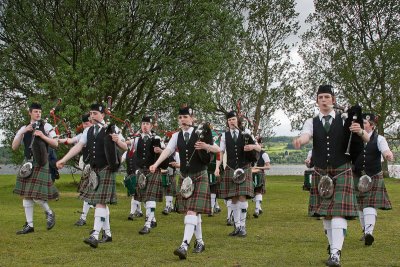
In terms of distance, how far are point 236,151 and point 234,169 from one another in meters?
0.29

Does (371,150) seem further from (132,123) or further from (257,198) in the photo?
(132,123)

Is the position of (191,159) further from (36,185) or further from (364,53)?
(364,53)

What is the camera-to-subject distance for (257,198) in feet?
41.3

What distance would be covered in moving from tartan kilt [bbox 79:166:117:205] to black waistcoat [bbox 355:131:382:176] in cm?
346

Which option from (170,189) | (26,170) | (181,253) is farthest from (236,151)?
(170,189)

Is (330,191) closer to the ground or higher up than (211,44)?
closer to the ground

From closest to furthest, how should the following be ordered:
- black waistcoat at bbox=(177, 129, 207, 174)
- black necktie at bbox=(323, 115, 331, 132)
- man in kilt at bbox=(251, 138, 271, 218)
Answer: black necktie at bbox=(323, 115, 331, 132) < black waistcoat at bbox=(177, 129, 207, 174) < man in kilt at bbox=(251, 138, 271, 218)

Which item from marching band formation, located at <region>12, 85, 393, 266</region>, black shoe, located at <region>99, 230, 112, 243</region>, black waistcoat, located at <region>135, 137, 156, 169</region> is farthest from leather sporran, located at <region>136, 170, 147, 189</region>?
black shoe, located at <region>99, 230, 112, 243</region>

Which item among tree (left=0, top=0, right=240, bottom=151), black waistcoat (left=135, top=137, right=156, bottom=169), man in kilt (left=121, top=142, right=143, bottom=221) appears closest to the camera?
black waistcoat (left=135, top=137, right=156, bottom=169)

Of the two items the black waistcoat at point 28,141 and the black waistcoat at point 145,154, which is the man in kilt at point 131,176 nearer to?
the black waistcoat at point 145,154

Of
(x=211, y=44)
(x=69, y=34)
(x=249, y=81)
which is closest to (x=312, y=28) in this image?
(x=249, y=81)

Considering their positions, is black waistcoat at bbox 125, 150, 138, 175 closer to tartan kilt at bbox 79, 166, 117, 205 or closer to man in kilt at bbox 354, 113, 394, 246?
tartan kilt at bbox 79, 166, 117, 205

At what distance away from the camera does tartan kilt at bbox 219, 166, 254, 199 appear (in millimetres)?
9164

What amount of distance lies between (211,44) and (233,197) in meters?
10.7
